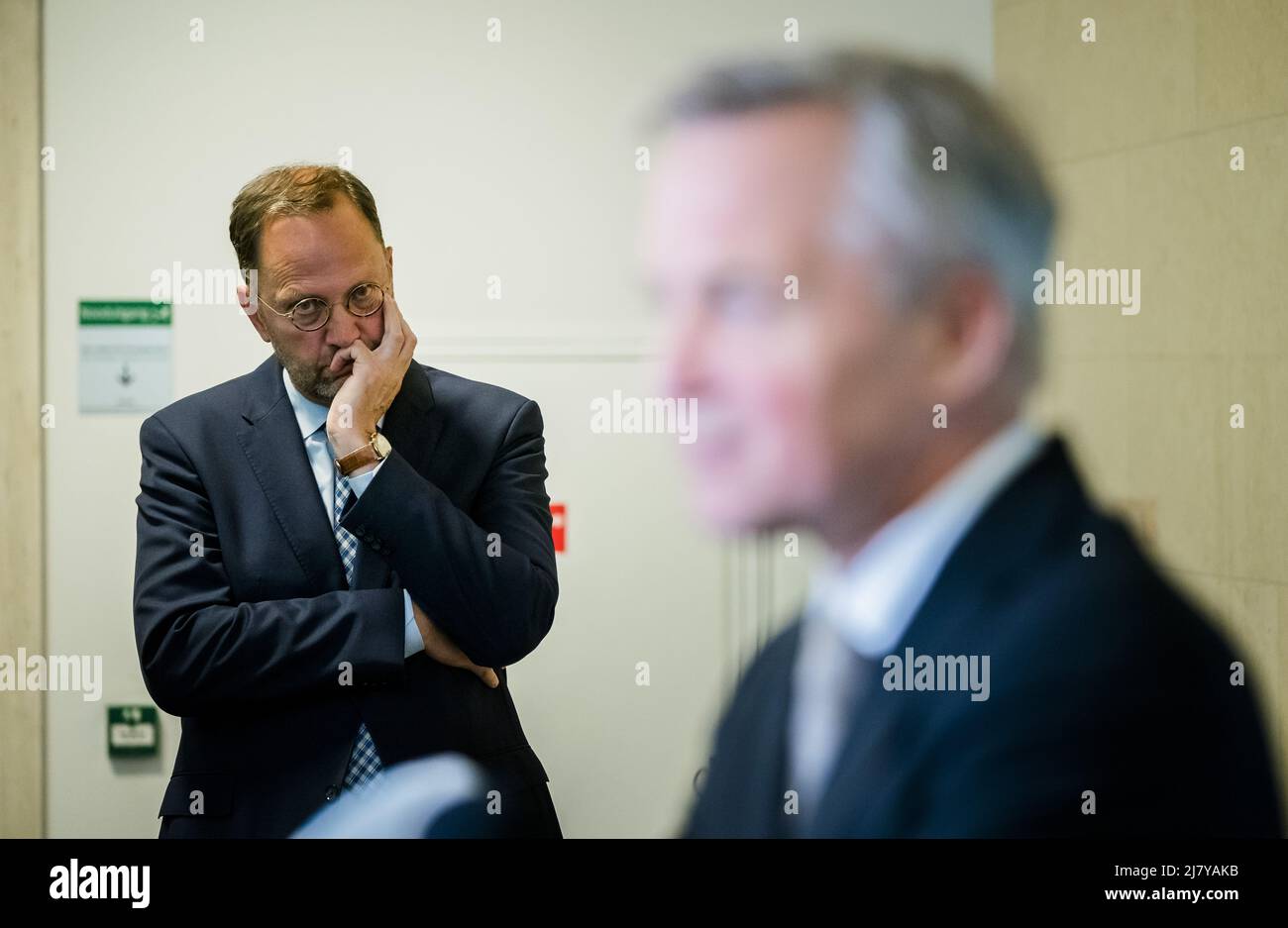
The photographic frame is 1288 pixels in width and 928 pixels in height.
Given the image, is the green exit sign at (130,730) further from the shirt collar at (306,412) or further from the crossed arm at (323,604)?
the shirt collar at (306,412)

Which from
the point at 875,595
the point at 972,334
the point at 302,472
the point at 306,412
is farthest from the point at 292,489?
the point at 972,334

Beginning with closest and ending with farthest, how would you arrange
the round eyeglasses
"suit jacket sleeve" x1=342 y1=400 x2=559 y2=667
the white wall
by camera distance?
"suit jacket sleeve" x1=342 y1=400 x2=559 y2=667 → the round eyeglasses → the white wall

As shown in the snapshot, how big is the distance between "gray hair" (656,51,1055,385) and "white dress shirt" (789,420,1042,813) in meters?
0.18

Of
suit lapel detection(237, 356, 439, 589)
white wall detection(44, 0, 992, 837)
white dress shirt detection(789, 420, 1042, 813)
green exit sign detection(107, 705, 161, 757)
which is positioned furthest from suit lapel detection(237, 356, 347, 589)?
white dress shirt detection(789, 420, 1042, 813)

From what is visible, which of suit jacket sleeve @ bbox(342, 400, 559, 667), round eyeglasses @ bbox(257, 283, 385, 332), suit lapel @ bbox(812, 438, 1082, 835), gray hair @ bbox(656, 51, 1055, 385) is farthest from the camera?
round eyeglasses @ bbox(257, 283, 385, 332)

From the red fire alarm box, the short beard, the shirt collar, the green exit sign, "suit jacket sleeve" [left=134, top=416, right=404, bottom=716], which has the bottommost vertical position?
the green exit sign

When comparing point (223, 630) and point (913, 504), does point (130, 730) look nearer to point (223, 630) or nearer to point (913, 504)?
point (223, 630)

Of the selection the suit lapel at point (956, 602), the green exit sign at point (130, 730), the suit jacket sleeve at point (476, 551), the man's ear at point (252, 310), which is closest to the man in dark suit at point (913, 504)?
the suit lapel at point (956, 602)

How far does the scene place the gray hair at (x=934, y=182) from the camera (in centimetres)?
130

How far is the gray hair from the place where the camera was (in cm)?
130

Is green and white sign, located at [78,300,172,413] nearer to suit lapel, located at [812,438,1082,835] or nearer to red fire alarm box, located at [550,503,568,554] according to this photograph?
red fire alarm box, located at [550,503,568,554]

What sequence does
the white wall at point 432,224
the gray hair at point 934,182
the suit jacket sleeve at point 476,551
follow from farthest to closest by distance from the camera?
the white wall at point 432,224, the suit jacket sleeve at point 476,551, the gray hair at point 934,182

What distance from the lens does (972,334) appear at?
1360 mm
